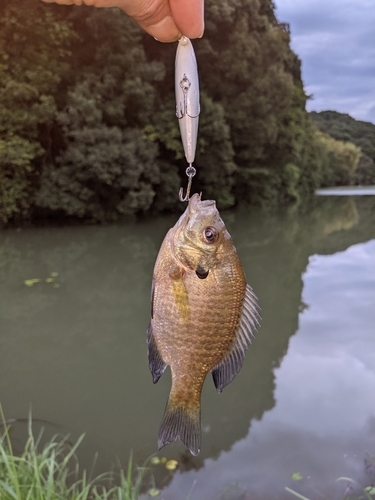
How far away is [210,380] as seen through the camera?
507cm

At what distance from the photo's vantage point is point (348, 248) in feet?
39.1

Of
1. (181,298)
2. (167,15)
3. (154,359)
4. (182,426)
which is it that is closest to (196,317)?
(181,298)

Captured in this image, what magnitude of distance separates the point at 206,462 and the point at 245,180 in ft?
56.6

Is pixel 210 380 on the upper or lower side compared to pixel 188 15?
lower

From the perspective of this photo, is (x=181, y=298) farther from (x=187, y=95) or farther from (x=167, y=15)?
(x=167, y=15)

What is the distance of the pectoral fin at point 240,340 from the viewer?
4.57ft

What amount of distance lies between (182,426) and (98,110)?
12.2 metres

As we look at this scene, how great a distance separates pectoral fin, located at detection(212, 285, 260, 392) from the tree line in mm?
11682

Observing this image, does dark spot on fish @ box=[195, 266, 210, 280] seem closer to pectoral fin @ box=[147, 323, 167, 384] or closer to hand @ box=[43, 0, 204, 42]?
pectoral fin @ box=[147, 323, 167, 384]

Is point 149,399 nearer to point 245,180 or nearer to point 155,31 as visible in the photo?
point 155,31

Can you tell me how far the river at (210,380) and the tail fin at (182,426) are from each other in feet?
7.42

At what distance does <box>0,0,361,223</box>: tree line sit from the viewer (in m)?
12.1

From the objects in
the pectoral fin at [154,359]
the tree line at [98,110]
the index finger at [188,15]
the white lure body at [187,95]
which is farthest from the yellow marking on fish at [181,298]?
the tree line at [98,110]

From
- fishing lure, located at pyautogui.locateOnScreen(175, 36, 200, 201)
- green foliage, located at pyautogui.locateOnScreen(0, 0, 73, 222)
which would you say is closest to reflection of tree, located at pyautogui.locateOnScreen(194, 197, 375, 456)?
fishing lure, located at pyautogui.locateOnScreen(175, 36, 200, 201)
